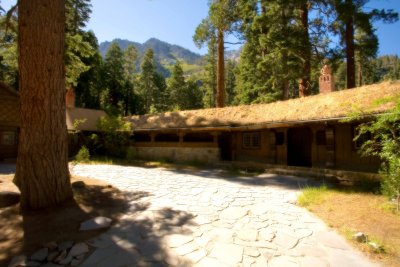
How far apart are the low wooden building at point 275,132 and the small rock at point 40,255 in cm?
928

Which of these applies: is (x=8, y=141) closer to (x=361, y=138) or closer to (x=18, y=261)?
(x=18, y=261)

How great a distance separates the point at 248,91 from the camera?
2934 cm

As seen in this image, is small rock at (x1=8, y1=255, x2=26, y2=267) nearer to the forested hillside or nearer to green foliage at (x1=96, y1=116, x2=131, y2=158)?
the forested hillside

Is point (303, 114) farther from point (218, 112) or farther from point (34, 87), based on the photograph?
point (34, 87)

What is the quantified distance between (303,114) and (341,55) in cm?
684

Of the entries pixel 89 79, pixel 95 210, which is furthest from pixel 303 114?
pixel 89 79

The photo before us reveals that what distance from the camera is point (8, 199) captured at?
675 cm

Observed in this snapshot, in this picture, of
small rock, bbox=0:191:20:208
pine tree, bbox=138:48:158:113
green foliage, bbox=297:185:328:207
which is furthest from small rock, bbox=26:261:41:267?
pine tree, bbox=138:48:158:113

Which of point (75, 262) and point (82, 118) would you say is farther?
point (82, 118)

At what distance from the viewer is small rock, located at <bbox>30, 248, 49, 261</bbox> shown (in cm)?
434

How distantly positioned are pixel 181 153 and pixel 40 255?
13426mm

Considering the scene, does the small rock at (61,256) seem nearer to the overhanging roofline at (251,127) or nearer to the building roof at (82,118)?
the overhanging roofline at (251,127)

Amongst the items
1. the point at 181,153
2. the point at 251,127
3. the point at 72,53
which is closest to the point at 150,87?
the point at 181,153

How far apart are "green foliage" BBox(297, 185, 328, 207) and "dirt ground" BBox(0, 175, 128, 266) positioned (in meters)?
4.69
